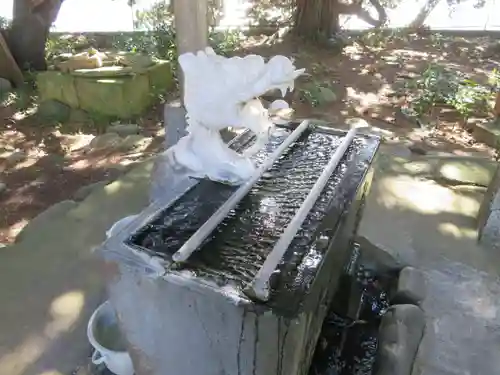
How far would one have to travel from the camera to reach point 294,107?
5578 mm

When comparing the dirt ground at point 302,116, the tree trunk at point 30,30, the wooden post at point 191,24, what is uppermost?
the wooden post at point 191,24

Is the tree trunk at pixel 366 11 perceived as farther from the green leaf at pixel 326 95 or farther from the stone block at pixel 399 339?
the stone block at pixel 399 339

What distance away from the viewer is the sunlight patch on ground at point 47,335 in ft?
6.53

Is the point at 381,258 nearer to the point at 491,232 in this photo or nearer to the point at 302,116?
the point at 491,232

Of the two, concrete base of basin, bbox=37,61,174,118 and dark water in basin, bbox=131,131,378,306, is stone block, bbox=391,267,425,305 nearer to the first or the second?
dark water in basin, bbox=131,131,378,306

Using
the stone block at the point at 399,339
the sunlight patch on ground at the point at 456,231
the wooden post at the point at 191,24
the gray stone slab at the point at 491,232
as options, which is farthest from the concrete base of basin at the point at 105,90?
the stone block at the point at 399,339

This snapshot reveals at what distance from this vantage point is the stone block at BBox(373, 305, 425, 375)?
182 cm

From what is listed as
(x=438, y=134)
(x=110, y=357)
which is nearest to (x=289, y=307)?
(x=110, y=357)

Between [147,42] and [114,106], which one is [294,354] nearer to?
[114,106]

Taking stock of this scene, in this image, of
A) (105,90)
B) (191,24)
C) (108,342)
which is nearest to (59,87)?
(105,90)

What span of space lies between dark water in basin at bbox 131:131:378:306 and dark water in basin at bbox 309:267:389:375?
26.7 inches

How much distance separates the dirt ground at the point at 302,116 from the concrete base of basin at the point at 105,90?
244mm

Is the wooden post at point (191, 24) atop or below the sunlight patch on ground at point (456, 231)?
atop

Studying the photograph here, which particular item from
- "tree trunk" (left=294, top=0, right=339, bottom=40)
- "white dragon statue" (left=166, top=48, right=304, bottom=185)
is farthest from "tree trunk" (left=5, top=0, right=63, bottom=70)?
"white dragon statue" (left=166, top=48, right=304, bottom=185)
